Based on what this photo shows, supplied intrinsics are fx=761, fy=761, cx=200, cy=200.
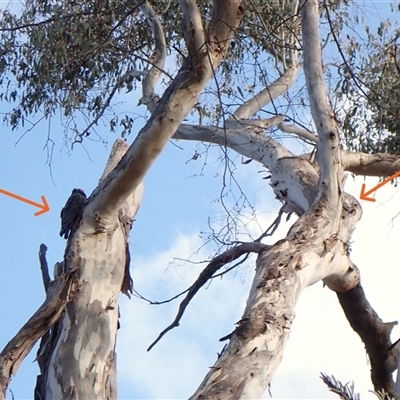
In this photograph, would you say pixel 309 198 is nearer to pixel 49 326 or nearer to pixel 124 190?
pixel 124 190

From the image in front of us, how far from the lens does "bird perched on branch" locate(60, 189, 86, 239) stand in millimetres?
3764

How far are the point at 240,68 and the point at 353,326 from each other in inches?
93.5

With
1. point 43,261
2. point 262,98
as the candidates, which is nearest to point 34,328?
point 43,261

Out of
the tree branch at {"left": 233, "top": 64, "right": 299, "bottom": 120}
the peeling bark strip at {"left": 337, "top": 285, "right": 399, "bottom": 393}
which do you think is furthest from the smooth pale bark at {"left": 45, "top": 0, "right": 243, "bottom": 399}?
the tree branch at {"left": 233, "top": 64, "right": 299, "bottom": 120}

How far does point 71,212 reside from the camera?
3766mm

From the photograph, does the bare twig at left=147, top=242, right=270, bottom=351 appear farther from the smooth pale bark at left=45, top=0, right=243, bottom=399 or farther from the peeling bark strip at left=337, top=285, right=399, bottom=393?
the peeling bark strip at left=337, top=285, right=399, bottom=393

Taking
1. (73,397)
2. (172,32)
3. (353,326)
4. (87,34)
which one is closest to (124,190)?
(73,397)

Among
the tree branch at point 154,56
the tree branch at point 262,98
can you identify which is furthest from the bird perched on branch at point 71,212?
the tree branch at point 154,56

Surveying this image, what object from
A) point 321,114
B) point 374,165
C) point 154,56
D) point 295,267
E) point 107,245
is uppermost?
point 154,56

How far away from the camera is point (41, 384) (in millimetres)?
3502

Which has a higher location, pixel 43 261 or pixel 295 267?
pixel 43 261

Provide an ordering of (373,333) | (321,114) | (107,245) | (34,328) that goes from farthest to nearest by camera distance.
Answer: (373,333) < (321,114) < (107,245) < (34,328)

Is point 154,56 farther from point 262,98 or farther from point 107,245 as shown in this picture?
point 107,245

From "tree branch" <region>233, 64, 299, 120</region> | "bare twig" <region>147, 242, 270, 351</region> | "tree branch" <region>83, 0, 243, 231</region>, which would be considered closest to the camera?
"tree branch" <region>83, 0, 243, 231</region>
